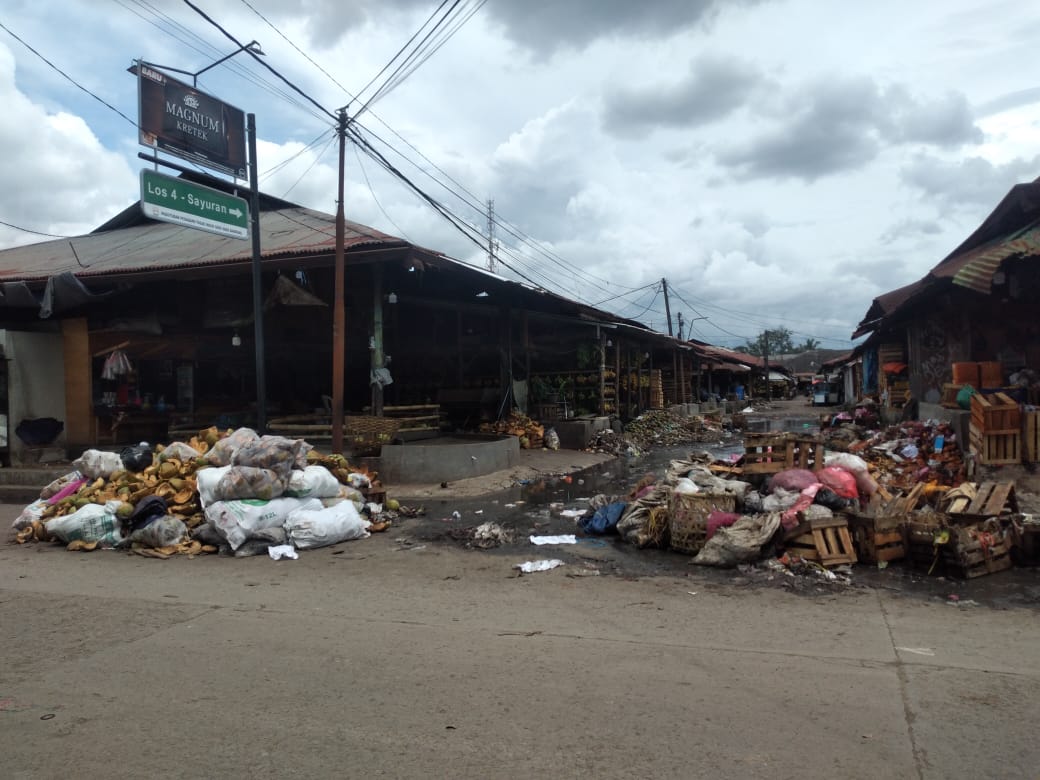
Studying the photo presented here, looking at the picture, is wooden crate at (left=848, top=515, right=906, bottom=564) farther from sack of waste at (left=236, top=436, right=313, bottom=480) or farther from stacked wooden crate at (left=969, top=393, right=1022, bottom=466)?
sack of waste at (left=236, top=436, right=313, bottom=480)

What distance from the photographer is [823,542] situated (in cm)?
650

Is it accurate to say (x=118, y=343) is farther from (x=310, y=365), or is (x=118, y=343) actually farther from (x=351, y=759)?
(x=351, y=759)

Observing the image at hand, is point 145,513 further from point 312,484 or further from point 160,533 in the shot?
point 312,484

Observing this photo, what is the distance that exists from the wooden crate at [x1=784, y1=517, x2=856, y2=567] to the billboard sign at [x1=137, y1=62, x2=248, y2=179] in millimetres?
10185

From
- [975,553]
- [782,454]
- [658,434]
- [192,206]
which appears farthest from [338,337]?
[658,434]

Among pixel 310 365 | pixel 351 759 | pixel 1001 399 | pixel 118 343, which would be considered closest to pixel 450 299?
pixel 310 365

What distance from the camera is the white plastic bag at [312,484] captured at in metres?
8.30

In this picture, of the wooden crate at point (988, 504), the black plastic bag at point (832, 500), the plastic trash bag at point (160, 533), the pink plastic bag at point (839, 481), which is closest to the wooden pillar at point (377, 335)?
the plastic trash bag at point (160, 533)

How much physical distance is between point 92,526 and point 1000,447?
1142 cm

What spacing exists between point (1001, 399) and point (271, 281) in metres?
13.1

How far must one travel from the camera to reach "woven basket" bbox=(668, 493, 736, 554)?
23.6ft

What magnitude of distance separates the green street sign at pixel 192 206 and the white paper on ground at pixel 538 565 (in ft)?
23.8

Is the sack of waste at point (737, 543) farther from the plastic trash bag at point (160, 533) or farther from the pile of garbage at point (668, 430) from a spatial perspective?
the pile of garbage at point (668, 430)

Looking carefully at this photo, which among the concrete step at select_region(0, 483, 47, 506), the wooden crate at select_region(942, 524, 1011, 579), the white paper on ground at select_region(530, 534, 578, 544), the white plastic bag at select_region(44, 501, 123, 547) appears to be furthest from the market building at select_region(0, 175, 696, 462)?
the wooden crate at select_region(942, 524, 1011, 579)
